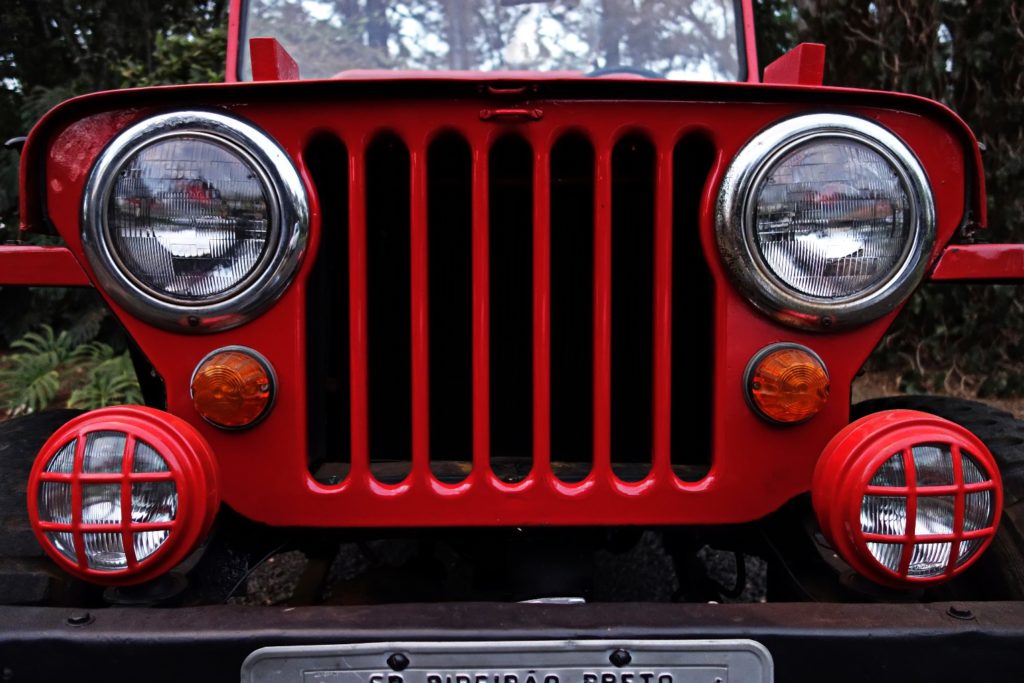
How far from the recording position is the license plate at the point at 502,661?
1191 millimetres

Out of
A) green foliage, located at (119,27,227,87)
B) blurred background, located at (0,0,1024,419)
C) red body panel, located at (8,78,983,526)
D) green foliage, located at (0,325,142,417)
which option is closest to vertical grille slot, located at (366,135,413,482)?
red body panel, located at (8,78,983,526)

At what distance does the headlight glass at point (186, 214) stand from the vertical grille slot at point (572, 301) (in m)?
0.61

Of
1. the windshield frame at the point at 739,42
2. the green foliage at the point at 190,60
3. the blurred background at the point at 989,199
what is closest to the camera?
the windshield frame at the point at 739,42

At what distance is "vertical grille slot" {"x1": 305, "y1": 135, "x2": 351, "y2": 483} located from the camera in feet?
5.31

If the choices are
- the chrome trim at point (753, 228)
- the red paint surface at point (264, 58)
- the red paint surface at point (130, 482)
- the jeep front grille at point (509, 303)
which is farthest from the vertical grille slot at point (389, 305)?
the chrome trim at point (753, 228)

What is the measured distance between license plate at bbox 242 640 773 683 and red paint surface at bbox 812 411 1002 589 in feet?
0.83

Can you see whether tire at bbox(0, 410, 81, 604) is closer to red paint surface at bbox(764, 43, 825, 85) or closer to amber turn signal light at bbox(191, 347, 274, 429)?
amber turn signal light at bbox(191, 347, 274, 429)

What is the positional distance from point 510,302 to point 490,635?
0.81 metres

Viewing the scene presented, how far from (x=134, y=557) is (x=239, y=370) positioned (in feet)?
1.16

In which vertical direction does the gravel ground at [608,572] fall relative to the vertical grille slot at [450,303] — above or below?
below

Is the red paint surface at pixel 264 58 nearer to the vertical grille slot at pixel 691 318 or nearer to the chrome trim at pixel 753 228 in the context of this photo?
the vertical grille slot at pixel 691 318

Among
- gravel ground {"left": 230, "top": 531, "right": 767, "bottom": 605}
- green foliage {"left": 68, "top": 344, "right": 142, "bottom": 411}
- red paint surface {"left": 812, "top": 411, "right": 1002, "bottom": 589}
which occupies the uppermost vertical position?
red paint surface {"left": 812, "top": 411, "right": 1002, "bottom": 589}

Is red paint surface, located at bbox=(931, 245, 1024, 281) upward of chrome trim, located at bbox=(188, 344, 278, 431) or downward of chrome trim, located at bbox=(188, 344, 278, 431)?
upward

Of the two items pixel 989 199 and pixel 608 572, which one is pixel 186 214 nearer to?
pixel 608 572
